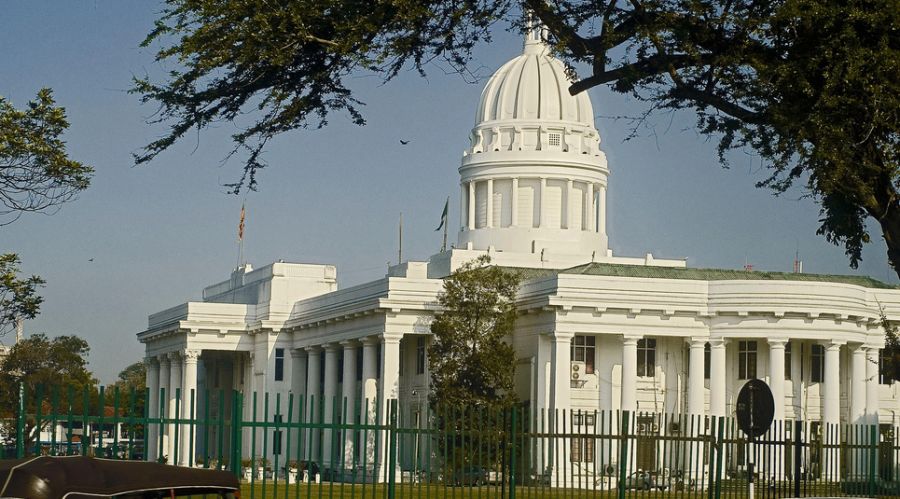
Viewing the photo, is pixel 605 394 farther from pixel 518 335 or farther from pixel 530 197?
pixel 530 197

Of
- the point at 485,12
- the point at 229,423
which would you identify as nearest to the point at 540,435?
the point at 229,423

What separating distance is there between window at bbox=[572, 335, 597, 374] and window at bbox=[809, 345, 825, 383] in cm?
995

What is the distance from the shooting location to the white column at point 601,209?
328 feet

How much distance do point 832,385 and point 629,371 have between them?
8.51m

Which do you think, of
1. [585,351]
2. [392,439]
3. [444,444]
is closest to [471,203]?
[585,351]

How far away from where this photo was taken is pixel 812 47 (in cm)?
1877

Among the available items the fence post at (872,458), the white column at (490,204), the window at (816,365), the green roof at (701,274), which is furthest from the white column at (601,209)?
the fence post at (872,458)

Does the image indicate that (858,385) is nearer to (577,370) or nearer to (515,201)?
(577,370)

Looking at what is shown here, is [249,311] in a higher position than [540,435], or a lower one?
higher

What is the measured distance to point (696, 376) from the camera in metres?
72.8

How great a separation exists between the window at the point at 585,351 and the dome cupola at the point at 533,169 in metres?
19.8

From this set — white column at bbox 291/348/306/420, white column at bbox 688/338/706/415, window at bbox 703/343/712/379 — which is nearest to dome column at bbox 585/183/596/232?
white column at bbox 291/348/306/420

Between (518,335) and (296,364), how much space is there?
19796 mm

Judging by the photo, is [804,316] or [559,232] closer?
[804,316]
